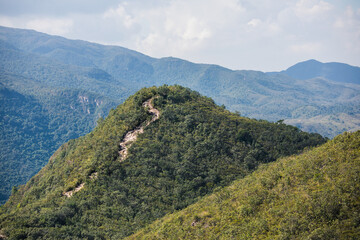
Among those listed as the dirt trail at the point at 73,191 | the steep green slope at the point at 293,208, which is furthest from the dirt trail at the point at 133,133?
the steep green slope at the point at 293,208

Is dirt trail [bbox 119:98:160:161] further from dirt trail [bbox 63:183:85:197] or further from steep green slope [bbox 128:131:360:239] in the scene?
steep green slope [bbox 128:131:360:239]

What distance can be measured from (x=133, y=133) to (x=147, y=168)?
15.7 metres

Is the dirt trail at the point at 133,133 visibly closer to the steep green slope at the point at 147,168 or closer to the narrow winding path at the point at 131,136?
the narrow winding path at the point at 131,136

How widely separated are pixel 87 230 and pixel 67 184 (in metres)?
21.0

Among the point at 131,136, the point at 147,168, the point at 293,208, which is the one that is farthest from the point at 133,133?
the point at 293,208

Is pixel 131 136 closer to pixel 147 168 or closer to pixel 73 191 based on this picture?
pixel 147 168

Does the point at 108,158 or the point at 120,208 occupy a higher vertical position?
the point at 108,158

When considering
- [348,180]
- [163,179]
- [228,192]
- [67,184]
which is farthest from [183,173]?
[348,180]

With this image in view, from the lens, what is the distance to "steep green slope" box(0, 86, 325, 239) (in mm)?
58656

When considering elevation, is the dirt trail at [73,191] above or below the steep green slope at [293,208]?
below

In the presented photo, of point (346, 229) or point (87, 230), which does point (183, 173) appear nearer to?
point (87, 230)

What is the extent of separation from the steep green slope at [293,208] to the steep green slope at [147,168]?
1420 cm

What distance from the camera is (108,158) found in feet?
242

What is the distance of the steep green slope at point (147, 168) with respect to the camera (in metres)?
58.7
